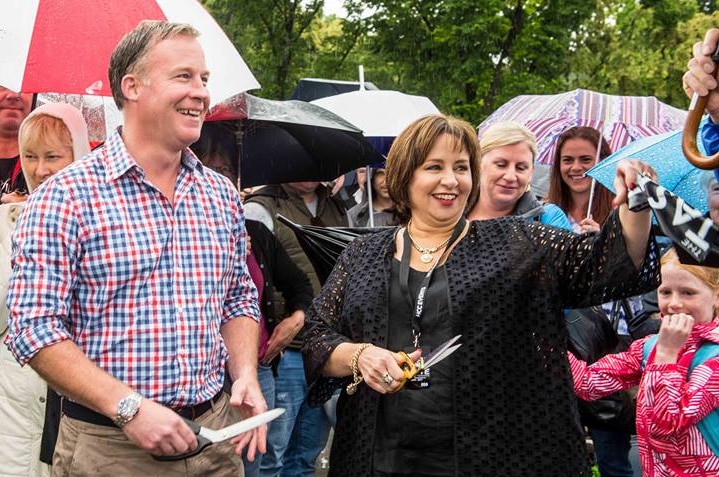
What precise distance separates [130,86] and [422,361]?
1350 mm

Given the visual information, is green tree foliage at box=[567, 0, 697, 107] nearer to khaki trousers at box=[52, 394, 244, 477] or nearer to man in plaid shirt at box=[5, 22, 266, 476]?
man in plaid shirt at box=[5, 22, 266, 476]

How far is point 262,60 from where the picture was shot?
19172 mm

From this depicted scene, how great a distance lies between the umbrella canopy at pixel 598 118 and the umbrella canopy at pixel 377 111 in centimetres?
125

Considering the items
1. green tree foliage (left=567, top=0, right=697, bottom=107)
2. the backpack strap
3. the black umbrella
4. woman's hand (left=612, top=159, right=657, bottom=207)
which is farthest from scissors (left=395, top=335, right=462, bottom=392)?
green tree foliage (left=567, top=0, right=697, bottom=107)

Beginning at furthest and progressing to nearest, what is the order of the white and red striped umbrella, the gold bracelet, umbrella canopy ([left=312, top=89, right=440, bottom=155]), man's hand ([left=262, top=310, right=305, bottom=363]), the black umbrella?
umbrella canopy ([left=312, top=89, right=440, bottom=155])
man's hand ([left=262, top=310, right=305, bottom=363])
the black umbrella
the white and red striped umbrella
the gold bracelet

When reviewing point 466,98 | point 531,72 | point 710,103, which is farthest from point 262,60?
point 710,103

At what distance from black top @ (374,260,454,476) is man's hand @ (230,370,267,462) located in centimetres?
51

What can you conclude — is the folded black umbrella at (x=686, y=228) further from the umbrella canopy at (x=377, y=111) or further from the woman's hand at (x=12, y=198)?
the umbrella canopy at (x=377, y=111)

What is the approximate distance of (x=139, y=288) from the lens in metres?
3.04

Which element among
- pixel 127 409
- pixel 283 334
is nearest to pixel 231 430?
pixel 127 409

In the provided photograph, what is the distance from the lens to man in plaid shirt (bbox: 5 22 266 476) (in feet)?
9.41

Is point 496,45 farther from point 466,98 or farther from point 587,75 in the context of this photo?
point 587,75

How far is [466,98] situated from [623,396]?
14617 mm

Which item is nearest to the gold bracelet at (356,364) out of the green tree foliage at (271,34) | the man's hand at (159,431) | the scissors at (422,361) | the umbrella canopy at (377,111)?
the scissors at (422,361)
